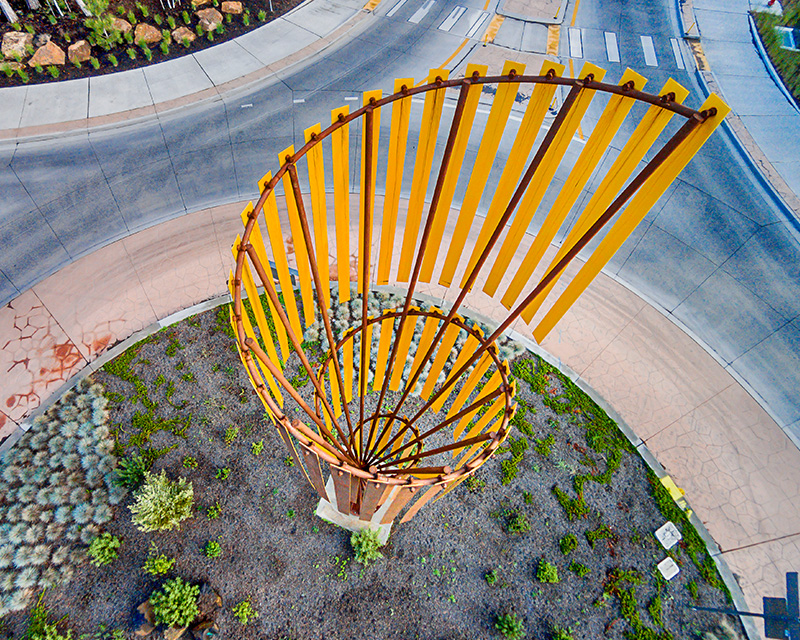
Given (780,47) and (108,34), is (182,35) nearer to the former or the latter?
(108,34)

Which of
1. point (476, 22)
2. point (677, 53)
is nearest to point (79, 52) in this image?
point (476, 22)

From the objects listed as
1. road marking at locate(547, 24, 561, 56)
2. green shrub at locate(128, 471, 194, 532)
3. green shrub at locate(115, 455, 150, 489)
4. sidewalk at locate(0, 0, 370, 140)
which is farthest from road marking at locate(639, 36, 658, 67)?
green shrub at locate(115, 455, 150, 489)

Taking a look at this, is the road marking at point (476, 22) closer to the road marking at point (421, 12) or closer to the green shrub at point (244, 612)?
the road marking at point (421, 12)

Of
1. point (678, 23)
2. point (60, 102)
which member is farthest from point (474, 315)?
point (678, 23)

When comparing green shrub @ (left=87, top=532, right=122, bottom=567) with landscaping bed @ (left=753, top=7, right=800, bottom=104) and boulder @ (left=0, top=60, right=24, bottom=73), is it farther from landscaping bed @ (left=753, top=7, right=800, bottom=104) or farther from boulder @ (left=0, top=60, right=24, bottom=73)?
landscaping bed @ (left=753, top=7, right=800, bottom=104)

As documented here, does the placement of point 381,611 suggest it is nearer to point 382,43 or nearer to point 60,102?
point 60,102

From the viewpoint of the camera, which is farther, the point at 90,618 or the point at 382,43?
the point at 382,43

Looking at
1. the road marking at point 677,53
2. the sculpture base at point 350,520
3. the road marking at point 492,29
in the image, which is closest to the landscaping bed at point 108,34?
the road marking at point 492,29
